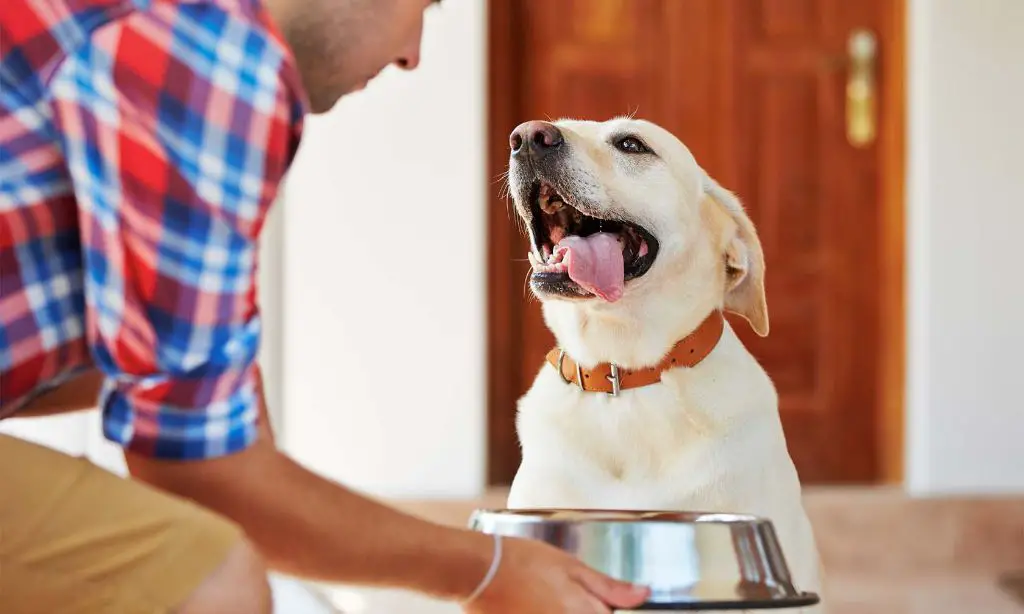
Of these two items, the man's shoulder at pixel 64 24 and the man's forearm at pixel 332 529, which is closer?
the man's shoulder at pixel 64 24

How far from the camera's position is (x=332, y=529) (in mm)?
952

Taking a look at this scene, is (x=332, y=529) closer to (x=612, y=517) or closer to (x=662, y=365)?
(x=612, y=517)

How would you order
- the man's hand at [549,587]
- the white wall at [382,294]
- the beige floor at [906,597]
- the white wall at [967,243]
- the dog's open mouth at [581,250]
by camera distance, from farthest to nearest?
the white wall at [382,294] → the white wall at [967,243] → the beige floor at [906,597] → the dog's open mouth at [581,250] → the man's hand at [549,587]

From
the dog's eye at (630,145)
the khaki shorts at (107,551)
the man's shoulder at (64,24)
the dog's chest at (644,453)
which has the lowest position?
the dog's chest at (644,453)

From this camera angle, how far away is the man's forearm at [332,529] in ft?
3.07

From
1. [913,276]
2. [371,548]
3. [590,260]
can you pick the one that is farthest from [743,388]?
[913,276]

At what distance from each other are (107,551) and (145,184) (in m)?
0.27

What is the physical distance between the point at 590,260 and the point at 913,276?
2.14 metres

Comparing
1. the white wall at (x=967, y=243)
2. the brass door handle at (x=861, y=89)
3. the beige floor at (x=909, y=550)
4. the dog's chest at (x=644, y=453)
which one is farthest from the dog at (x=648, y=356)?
the white wall at (x=967, y=243)

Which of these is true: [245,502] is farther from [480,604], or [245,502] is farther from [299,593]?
[299,593]

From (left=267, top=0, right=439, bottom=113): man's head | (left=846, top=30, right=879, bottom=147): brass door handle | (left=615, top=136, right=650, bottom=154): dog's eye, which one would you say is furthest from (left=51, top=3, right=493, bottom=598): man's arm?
(left=846, top=30, right=879, bottom=147): brass door handle

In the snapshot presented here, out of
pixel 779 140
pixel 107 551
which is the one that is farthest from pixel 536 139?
pixel 779 140

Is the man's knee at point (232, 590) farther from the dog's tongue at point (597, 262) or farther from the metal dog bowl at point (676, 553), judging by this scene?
the dog's tongue at point (597, 262)

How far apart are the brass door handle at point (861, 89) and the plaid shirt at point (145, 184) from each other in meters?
1.66
